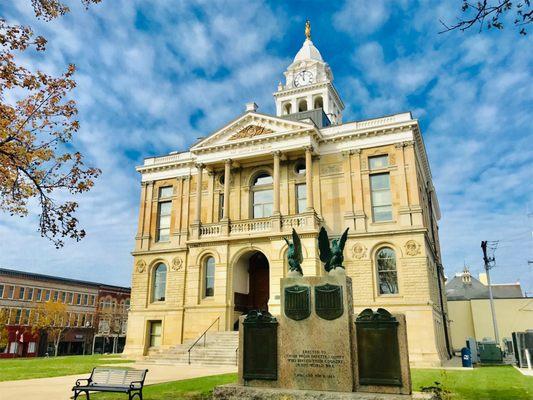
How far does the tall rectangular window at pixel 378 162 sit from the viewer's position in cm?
2852

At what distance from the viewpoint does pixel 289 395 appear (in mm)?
9148

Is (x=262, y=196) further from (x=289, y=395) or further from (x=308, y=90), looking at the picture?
(x=289, y=395)

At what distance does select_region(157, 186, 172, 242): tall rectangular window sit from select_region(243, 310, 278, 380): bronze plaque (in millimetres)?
23853

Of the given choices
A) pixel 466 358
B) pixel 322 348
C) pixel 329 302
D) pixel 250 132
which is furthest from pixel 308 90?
pixel 322 348

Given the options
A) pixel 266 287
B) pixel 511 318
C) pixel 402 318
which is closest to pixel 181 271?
pixel 266 287

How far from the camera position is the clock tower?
45.3 m

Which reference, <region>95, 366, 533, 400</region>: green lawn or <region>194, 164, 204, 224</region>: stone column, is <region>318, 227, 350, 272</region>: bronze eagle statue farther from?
<region>194, 164, 204, 224</region>: stone column

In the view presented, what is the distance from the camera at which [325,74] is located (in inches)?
1879

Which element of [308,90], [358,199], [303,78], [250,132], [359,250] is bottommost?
[359,250]

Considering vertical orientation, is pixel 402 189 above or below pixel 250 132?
below

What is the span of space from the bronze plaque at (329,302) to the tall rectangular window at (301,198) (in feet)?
64.9

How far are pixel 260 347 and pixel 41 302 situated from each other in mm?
63152

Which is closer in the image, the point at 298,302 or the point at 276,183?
the point at 298,302

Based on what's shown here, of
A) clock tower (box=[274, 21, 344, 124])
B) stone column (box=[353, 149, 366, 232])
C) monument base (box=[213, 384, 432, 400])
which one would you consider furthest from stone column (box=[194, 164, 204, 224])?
monument base (box=[213, 384, 432, 400])
